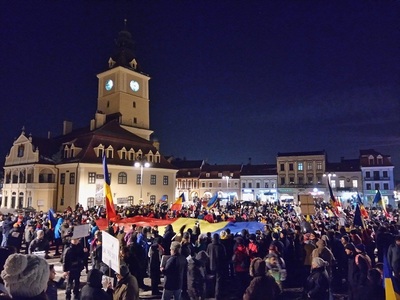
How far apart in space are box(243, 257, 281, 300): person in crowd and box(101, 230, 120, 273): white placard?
248 centimetres

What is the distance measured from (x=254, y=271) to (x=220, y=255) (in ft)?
12.7

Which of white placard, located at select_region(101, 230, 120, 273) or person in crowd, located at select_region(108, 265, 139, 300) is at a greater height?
white placard, located at select_region(101, 230, 120, 273)

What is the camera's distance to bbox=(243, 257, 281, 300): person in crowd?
5188 millimetres

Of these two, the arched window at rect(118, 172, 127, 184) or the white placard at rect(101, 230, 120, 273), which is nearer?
the white placard at rect(101, 230, 120, 273)

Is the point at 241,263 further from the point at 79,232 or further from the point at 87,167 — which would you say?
the point at 87,167

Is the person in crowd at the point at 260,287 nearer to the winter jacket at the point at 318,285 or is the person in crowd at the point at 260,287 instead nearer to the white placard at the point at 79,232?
the winter jacket at the point at 318,285

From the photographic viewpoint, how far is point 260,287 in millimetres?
5238

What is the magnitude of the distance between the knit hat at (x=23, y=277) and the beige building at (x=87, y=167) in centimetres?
2984

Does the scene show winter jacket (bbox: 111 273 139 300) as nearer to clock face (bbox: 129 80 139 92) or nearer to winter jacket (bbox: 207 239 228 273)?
winter jacket (bbox: 207 239 228 273)

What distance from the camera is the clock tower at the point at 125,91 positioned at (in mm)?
54469

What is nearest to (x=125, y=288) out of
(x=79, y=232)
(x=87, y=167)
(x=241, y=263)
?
(x=79, y=232)

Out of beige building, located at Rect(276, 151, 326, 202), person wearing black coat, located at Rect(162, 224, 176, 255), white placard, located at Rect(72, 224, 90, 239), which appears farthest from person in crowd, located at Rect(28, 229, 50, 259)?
beige building, located at Rect(276, 151, 326, 202)

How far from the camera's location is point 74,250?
889cm

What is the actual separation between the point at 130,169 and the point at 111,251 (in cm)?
3868
